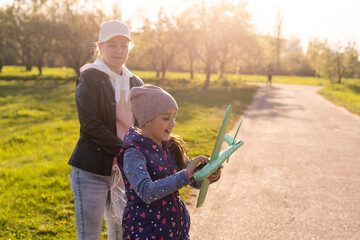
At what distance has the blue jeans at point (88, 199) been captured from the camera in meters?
2.57

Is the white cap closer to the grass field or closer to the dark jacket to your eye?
the dark jacket

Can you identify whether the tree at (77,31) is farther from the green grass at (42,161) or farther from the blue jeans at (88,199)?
the blue jeans at (88,199)

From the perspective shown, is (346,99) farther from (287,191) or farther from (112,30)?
(112,30)

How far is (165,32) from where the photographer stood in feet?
97.6

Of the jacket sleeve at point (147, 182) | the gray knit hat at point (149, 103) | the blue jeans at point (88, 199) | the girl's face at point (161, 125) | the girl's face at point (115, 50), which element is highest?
the girl's face at point (115, 50)

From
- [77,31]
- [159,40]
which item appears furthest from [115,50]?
[77,31]

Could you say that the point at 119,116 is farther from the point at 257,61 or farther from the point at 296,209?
the point at 257,61

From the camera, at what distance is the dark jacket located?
2508mm

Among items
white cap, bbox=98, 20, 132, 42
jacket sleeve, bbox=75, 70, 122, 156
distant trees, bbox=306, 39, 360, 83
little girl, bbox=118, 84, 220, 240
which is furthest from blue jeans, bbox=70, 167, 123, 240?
distant trees, bbox=306, 39, 360, 83

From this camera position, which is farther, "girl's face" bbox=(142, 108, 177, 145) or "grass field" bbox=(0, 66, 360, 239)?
"grass field" bbox=(0, 66, 360, 239)

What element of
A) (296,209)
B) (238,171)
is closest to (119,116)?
(296,209)

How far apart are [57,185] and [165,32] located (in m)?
25.8

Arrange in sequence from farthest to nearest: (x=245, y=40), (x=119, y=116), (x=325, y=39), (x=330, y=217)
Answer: (x=325, y=39), (x=245, y=40), (x=330, y=217), (x=119, y=116)

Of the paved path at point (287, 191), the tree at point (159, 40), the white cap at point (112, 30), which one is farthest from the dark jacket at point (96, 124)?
the tree at point (159, 40)
